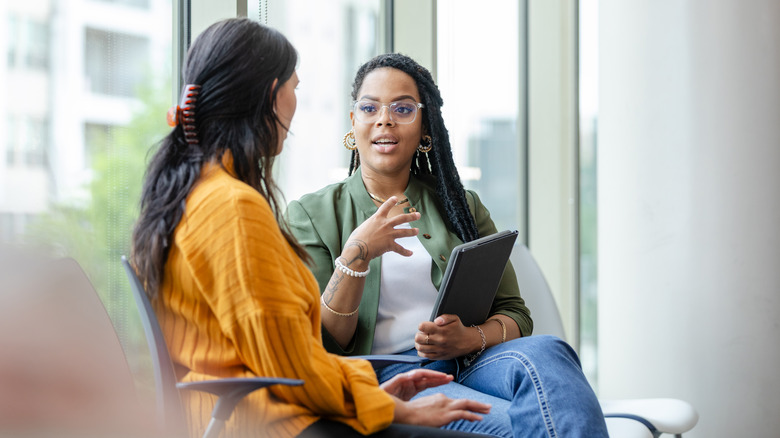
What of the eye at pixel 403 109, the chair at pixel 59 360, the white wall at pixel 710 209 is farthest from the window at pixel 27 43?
the white wall at pixel 710 209

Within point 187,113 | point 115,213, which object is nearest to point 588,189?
point 115,213

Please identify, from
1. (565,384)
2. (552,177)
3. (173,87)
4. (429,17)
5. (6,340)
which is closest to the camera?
(6,340)

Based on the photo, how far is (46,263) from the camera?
46.8 inches

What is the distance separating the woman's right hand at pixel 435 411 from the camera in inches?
46.3

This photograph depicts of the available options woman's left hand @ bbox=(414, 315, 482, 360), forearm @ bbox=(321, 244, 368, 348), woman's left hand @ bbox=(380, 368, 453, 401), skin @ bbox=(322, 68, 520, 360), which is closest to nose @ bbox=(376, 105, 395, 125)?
skin @ bbox=(322, 68, 520, 360)

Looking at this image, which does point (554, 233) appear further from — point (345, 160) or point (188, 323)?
point (188, 323)

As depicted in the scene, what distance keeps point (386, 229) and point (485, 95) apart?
2.28 metres

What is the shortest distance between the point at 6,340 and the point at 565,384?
1062 millimetres

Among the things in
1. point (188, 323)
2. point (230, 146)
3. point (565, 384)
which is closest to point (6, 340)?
point (188, 323)

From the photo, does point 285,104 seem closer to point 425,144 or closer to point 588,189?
point 425,144

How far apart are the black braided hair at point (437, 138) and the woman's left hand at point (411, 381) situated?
2.40 feet

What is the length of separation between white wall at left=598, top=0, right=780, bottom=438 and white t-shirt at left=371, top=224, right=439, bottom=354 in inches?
53.6

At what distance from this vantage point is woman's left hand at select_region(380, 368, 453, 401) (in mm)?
1282

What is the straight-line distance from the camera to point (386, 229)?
158cm
